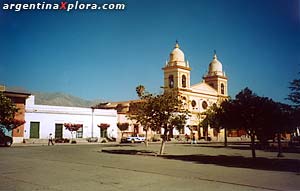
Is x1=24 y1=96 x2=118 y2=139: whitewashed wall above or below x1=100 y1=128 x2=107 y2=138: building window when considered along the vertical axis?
above

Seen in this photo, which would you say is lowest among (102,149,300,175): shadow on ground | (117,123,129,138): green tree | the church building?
(102,149,300,175): shadow on ground

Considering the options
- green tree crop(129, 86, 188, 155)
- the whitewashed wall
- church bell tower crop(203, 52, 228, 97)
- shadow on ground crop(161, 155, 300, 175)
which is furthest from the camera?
church bell tower crop(203, 52, 228, 97)

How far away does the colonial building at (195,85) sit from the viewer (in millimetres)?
67312

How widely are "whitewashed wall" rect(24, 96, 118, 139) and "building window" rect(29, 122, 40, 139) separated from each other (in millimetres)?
409

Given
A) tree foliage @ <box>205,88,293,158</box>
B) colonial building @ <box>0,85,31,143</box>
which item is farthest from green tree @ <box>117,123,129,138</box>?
tree foliage @ <box>205,88,293,158</box>

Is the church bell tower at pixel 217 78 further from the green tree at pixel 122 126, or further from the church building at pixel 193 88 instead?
the green tree at pixel 122 126

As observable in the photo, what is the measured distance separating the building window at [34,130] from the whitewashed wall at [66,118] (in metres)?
0.41

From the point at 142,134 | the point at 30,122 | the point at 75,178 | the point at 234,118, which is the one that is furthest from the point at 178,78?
the point at 75,178

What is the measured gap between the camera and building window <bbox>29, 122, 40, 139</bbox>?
45.8m

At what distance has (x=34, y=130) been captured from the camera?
46125 mm

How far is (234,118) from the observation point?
1830 centimetres

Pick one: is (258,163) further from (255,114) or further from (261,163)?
(255,114)

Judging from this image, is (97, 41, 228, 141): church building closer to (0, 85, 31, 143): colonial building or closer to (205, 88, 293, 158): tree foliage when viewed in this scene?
(0, 85, 31, 143): colonial building

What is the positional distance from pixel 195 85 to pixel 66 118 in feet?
103
